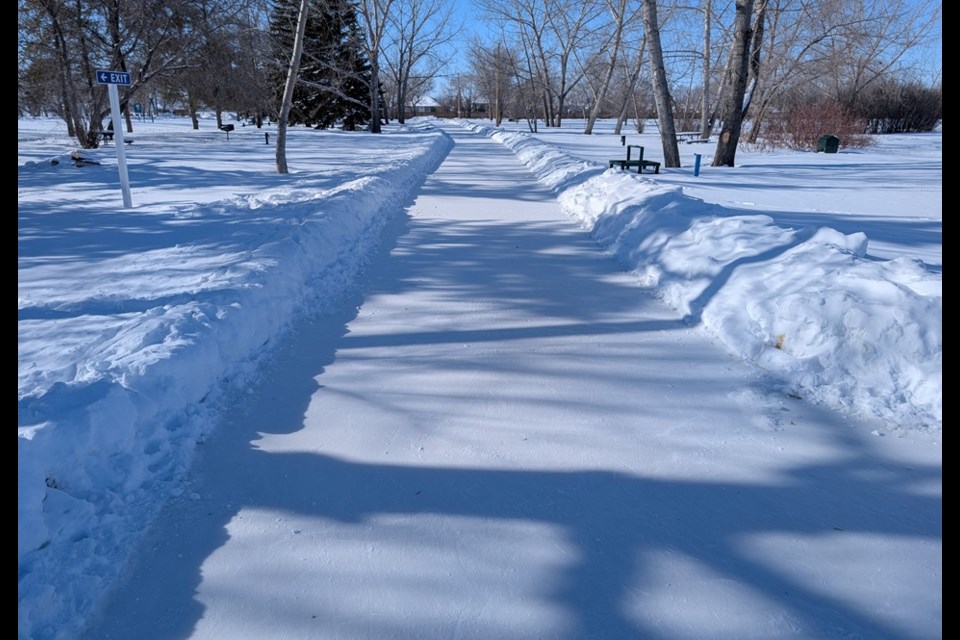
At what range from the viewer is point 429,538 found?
8.17ft

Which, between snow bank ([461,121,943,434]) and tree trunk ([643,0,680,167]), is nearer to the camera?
snow bank ([461,121,943,434])

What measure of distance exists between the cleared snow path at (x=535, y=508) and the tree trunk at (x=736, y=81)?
14.9m

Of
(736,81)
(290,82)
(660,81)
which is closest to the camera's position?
(290,82)

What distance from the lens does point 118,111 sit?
9438 millimetres

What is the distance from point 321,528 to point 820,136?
29.4m

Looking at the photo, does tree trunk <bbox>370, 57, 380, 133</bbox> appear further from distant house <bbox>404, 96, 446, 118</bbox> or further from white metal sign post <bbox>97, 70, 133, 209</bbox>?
distant house <bbox>404, 96, 446, 118</bbox>

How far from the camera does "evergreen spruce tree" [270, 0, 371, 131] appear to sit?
35.4 m

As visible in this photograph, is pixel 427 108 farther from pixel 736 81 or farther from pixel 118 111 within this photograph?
pixel 118 111

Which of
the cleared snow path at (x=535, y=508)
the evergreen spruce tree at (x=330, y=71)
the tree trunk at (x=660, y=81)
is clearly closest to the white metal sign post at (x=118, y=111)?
the cleared snow path at (x=535, y=508)

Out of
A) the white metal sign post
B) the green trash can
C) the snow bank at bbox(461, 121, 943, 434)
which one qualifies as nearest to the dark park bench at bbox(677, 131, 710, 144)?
the green trash can

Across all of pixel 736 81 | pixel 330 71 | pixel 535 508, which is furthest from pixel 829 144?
pixel 330 71

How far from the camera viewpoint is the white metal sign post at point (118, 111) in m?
8.67

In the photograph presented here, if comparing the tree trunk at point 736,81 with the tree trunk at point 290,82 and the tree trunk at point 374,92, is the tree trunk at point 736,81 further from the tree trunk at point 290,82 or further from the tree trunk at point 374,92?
the tree trunk at point 374,92

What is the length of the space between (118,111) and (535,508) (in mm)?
10127
